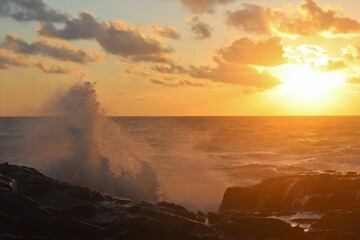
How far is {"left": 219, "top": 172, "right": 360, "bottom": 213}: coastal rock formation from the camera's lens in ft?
88.1

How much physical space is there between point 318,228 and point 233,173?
112 feet

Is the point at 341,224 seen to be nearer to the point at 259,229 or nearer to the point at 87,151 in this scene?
the point at 259,229

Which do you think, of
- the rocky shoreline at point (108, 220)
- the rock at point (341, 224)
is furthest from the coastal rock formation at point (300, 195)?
the rocky shoreline at point (108, 220)

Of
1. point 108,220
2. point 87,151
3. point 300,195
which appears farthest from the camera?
point 87,151

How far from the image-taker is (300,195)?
28.2 meters

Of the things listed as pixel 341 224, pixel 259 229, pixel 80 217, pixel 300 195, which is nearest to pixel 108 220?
pixel 80 217

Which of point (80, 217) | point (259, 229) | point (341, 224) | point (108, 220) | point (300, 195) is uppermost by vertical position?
point (80, 217)

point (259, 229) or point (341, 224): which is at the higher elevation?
point (259, 229)

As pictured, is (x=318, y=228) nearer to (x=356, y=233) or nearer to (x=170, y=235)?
(x=356, y=233)

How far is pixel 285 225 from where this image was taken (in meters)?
17.4

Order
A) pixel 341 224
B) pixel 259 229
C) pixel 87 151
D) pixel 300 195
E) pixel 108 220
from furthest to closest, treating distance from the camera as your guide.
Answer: pixel 87 151, pixel 300 195, pixel 341 224, pixel 259 229, pixel 108 220

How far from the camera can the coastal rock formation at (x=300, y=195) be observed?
88.1 feet

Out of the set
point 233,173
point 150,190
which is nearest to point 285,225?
point 150,190

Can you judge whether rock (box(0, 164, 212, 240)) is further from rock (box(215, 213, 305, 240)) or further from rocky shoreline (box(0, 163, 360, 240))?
rock (box(215, 213, 305, 240))
